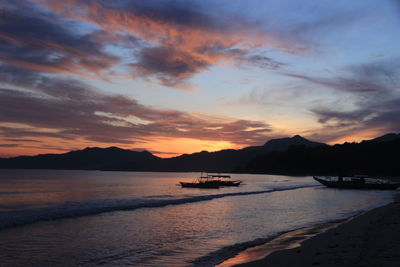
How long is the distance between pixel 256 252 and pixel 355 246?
342 cm

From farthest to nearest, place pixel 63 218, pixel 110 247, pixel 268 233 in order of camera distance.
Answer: pixel 63 218, pixel 268 233, pixel 110 247

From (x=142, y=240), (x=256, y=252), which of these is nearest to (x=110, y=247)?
(x=142, y=240)

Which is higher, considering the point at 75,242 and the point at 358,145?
the point at 358,145

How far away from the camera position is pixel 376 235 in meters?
13.2

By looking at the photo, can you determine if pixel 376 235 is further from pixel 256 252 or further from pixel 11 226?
pixel 11 226

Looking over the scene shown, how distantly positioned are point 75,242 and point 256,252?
8.38 metres

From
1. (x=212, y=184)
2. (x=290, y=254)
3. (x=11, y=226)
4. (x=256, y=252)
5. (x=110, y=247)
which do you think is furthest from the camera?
(x=212, y=184)

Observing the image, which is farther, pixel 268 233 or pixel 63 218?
pixel 63 218

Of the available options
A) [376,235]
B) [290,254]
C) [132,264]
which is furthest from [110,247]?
[376,235]

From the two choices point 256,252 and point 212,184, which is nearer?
point 256,252

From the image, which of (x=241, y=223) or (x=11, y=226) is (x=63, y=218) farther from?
(x=241, y=223)

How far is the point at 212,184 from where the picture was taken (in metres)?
75.8

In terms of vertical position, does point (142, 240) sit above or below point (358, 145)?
below

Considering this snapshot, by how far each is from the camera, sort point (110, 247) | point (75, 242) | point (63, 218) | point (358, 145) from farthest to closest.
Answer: point (358, 145) < point (63, 218) < point (75, 242) < point (110, 247)
